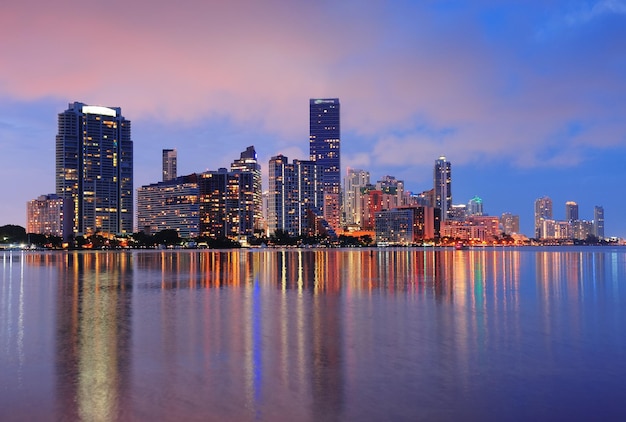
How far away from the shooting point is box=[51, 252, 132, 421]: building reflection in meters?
15.7

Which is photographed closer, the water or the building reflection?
the water

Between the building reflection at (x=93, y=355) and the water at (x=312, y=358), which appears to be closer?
the water at (x=312, y=358)

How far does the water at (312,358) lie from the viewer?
15.5 meters

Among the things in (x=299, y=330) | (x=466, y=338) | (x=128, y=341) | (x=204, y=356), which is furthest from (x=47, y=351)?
(x=466, y=338)

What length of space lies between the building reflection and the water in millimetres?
77

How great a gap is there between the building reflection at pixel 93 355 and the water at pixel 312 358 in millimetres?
77

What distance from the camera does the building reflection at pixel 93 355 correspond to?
1569 centimetres

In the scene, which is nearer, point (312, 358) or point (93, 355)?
point (312, 358)

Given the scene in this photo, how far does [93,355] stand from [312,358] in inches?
343

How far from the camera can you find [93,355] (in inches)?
880

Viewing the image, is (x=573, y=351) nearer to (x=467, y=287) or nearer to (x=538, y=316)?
(x=538, y=316)

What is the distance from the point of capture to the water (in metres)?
15.5

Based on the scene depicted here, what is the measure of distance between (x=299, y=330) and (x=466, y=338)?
804cm

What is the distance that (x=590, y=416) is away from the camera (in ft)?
49.2
